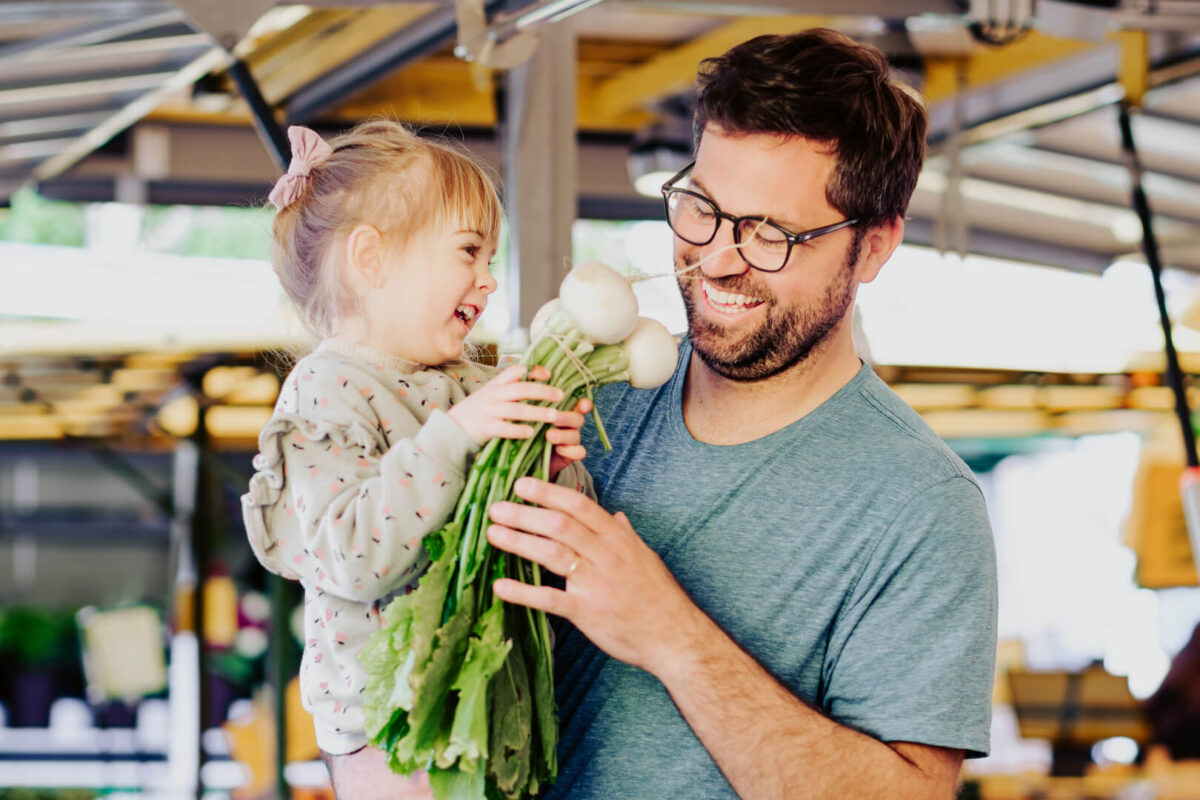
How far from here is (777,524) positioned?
1.50m

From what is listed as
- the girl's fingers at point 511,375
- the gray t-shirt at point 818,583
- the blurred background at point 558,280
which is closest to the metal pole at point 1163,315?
the blurred background at point 558,280

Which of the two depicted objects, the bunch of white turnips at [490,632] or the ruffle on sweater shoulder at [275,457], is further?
the ruffle on sweater shoulder at [275,457]

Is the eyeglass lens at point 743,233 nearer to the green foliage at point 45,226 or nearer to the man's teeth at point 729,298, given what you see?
the man's teeth at point 729,298

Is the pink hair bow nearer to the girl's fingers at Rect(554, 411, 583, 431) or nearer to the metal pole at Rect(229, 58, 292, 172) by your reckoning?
the girl's fingers at Rect(554, 411, 583, 431)

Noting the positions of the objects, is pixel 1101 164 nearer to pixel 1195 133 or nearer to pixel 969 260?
pixel 1195 133

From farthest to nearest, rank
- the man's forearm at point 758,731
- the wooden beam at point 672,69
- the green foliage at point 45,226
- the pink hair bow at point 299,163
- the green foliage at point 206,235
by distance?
the green foliage at point 45,226
the green foliage at point 206,235
the wooden beam at point 672,69
the pink hair bow at point 299,163
the man's forearm at point 758,731

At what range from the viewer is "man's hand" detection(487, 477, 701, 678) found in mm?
1259

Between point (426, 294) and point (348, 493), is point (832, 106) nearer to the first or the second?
point (426, 294)

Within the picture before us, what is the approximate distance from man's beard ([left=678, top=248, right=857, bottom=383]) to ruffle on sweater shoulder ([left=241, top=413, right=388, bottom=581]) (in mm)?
433

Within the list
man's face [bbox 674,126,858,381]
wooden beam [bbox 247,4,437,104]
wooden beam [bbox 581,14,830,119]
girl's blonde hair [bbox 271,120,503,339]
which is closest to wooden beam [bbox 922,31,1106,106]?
wooden beam [bbox 581,14,830,119]

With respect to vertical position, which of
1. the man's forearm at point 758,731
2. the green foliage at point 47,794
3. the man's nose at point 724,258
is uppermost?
the man's nose at point 724,258

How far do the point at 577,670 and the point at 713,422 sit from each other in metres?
0.37

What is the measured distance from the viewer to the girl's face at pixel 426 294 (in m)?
1.46

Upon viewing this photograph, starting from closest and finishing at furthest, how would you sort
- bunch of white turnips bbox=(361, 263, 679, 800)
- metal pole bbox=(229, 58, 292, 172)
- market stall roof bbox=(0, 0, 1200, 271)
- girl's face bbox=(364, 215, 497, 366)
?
bunch of white turnips bbox=(361, 263, 679, 800) < girl's face bbox=(364, 215, 497, 366) < metal pole bbox=(229, 58, 292, 172) < market stall roof bbox=(0, 0, 1200, 271)
